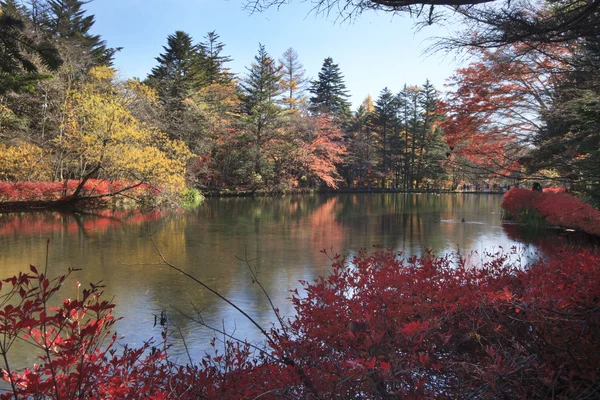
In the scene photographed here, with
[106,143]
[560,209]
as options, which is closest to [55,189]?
[106,143]

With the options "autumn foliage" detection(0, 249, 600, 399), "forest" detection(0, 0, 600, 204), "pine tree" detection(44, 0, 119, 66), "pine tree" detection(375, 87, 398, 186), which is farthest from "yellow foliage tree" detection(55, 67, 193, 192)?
"pine tree" detection(375, 87, 398, 186)

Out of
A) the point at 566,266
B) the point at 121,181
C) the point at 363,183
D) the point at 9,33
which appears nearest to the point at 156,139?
the point at 121,181

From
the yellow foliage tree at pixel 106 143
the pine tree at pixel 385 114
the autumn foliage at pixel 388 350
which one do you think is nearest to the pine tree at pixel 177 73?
the yellow foliage tree at pixel 106 143

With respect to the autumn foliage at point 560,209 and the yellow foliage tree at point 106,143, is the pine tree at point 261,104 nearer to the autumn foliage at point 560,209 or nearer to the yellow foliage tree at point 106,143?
the yellow foliage tree at point 106,143

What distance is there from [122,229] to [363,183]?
33498 millimetres

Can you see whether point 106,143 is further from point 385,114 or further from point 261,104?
point 385,114

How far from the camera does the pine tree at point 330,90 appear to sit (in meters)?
41.5

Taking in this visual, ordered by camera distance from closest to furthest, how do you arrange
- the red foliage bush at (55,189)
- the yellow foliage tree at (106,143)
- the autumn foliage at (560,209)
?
the autumn foliage at (560,209), the red foliage bush at (55,189), the yellow foliage tree at (106,143)

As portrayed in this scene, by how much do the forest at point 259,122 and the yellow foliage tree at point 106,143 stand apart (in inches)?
2.5

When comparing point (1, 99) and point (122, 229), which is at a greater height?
point (1, 99)

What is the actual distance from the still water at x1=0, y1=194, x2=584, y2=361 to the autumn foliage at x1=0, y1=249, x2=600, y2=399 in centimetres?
116

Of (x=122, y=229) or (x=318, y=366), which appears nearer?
(x=318, y=366)

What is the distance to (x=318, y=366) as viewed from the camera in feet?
8.69

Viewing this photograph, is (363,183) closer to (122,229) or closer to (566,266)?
(122,229)
